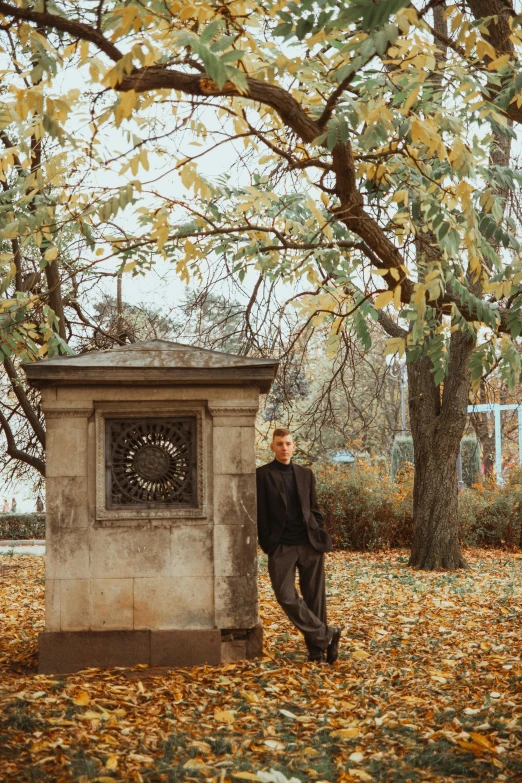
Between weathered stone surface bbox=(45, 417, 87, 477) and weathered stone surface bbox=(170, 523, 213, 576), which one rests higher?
weathered stone surface bbox=(45, 417, 87, 477)

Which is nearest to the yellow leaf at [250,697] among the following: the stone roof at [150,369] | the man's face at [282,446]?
the man's face at [282,446]

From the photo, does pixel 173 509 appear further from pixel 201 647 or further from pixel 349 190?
pixel 349 190

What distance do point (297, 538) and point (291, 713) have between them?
167cm

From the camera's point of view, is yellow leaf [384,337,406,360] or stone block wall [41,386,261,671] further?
stone block wall [41,386,261,671]

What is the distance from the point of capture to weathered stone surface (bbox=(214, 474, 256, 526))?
261 inches

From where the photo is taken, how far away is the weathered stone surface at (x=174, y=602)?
6.52 metres

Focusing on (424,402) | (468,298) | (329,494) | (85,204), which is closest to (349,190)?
(468,298)

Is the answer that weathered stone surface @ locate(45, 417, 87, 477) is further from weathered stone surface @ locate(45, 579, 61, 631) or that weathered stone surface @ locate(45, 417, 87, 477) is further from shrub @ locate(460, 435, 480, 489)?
shrub @ locate(460, 435, 480, 489)

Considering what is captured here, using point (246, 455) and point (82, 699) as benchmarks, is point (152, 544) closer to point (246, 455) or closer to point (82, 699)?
Answer: point (246, 455)

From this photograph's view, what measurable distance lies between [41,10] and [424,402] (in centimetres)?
934

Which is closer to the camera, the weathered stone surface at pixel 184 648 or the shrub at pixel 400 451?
the weathered stone surface at pixel 184 648

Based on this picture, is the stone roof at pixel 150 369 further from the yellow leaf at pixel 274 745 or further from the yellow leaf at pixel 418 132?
the yellow leaf at pixel 274 745

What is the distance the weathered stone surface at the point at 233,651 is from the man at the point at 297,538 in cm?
43

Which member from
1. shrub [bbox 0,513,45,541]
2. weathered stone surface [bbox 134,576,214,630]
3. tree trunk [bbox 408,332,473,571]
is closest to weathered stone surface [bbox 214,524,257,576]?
weathered stone surface [bbox 134,576,214,630]
